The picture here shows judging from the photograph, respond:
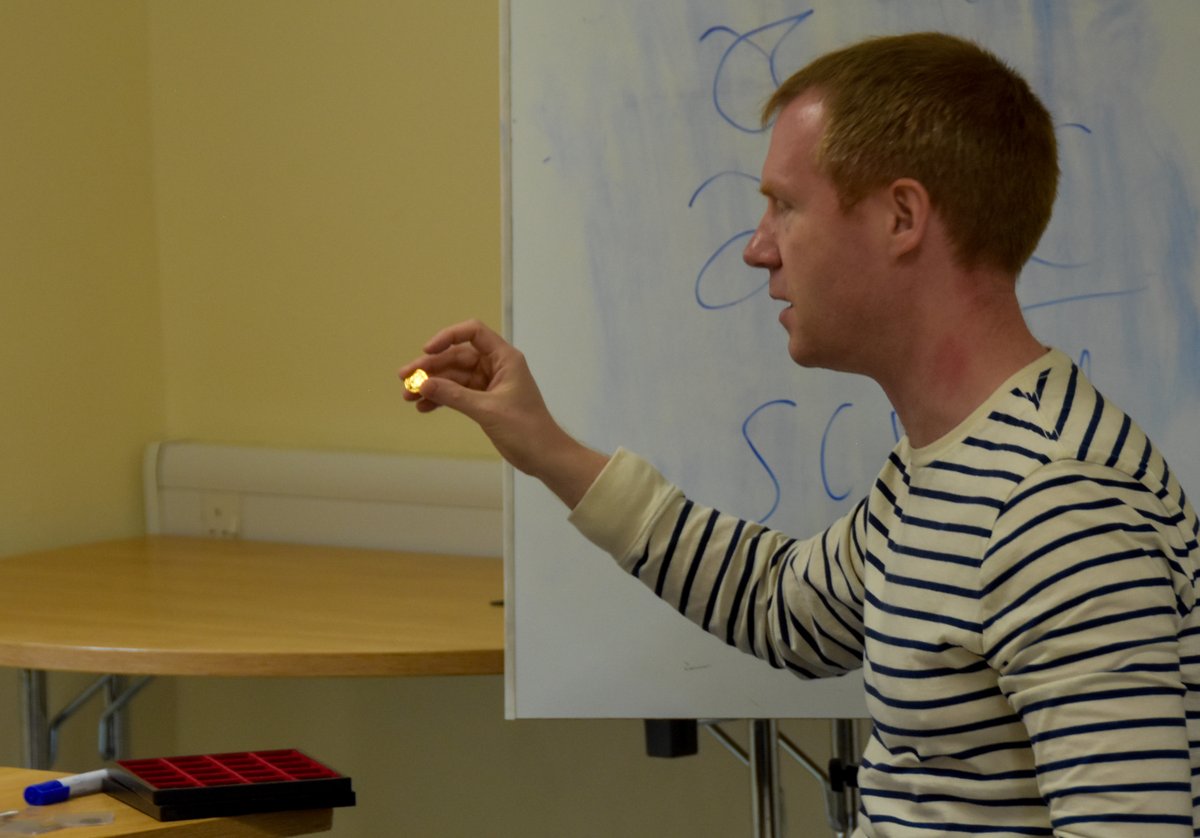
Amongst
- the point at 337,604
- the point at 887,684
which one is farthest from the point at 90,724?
the point at 887,684

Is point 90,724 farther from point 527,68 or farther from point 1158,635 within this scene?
point 1158,635

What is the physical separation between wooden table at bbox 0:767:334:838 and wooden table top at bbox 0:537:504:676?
0.56m

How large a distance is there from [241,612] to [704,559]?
37.7 inches

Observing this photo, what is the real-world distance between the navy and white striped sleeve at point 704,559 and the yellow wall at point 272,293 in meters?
1.18

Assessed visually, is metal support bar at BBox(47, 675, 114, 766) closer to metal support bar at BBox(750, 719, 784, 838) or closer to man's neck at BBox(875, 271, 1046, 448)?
metal support bar at BBox(750, 719, 784, 838)

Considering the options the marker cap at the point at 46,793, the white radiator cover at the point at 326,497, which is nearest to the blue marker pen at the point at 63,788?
the marker cap at the point at 46,793

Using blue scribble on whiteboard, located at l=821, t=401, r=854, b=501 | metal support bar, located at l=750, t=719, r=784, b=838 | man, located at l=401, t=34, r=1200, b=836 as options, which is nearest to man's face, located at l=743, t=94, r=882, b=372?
man, located at l=401, t=34, r=1200, b=836

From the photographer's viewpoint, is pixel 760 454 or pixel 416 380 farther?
pixel 760 454

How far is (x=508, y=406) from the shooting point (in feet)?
4.27

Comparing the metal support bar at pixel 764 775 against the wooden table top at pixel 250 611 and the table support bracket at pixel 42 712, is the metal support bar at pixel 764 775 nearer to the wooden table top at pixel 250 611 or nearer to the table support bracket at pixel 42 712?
the wooden table top at pixel 250 611

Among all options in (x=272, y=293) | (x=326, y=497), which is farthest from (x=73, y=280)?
(x=326, y=497)

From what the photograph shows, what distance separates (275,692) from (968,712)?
80.4 inches

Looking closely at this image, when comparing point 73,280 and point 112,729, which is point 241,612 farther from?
point 73,280

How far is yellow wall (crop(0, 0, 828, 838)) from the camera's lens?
101 inches
